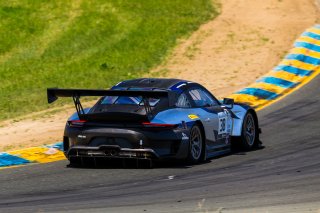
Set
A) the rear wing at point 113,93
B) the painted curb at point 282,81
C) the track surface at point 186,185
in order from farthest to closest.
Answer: the painted curb at point 282,81 → the rear wing at point 113,93 → the track surface at point 186,185

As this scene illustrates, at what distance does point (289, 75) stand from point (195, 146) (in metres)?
9.45

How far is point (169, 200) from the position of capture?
10.0m

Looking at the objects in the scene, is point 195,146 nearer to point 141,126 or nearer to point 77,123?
point 141,126

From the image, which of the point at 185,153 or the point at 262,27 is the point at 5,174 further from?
the point at 262,27

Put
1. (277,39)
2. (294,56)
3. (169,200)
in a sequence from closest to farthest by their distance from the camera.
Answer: (169,200) < (294,56) < (277,39)

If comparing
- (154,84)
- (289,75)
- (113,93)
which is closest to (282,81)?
(289,75)

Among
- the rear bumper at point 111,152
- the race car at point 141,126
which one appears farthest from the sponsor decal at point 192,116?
the rear bumper at point 111,152

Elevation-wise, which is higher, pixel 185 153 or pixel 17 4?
pixel 17 4

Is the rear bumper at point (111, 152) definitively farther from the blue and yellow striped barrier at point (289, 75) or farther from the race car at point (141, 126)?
the blue and yellow striped barrier at point (289, 75)

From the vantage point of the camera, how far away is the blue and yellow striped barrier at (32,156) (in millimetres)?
14312

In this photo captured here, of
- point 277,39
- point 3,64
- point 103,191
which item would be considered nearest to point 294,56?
point 277,39

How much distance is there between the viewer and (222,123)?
14211 mm

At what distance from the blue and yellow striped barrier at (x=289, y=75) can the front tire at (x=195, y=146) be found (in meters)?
6.12

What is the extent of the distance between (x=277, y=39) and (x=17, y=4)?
28.7 ft
